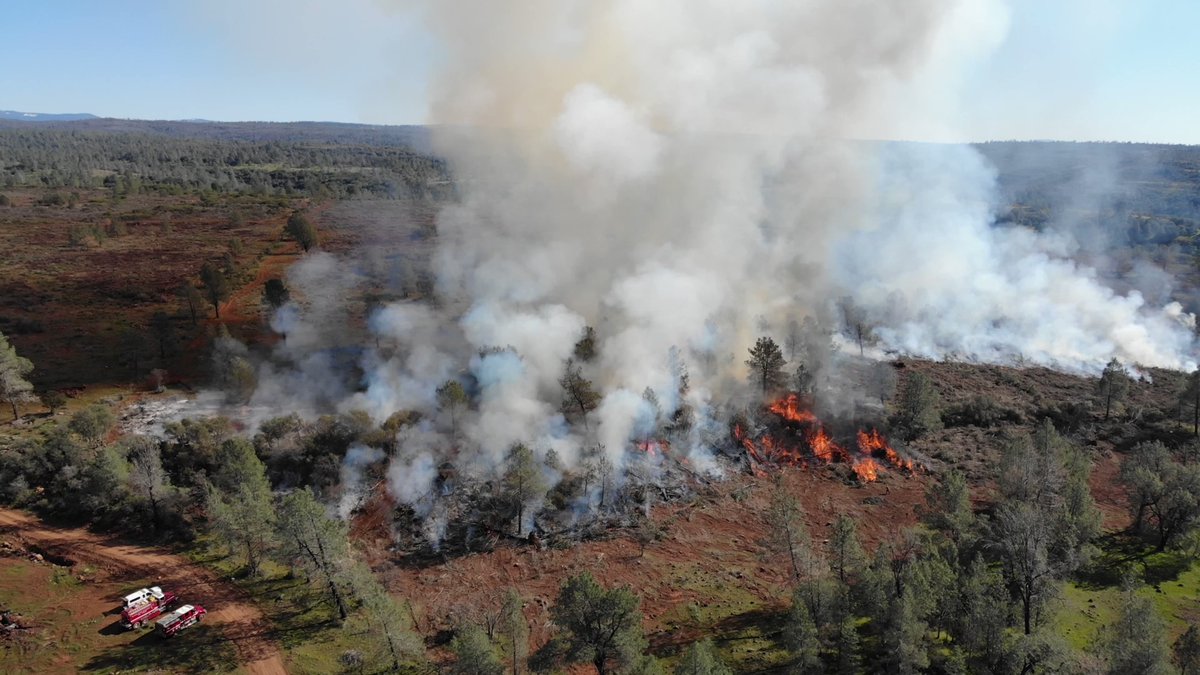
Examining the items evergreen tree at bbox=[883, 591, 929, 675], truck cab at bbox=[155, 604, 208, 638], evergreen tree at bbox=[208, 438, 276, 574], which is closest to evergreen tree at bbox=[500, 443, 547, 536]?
evergreen tree at bbox=[208, 438, 276, 574]

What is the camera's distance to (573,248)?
211ft

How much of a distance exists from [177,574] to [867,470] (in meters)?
43.6

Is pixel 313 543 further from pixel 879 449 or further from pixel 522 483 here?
pixel 879 449

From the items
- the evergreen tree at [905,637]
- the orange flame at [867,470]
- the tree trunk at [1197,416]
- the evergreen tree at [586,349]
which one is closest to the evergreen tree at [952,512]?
the orange flame at [867,470]

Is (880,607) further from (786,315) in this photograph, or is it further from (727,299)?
(786,315)

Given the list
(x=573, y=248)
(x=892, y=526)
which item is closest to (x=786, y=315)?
(x=573, y=248)

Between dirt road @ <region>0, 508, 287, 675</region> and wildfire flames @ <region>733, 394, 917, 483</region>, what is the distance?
31.8 meters

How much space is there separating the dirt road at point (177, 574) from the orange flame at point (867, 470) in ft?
122

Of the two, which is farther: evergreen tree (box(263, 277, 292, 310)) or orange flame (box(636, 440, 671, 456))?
evergreen tree (box(263, 277, 292, 310))

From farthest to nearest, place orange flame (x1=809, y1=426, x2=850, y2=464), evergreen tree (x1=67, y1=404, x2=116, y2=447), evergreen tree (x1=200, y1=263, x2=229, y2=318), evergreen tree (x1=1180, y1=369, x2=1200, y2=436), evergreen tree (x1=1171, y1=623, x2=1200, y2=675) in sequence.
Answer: evergreen tree (x1=200, y1=263, x2=229, y2=318) → evergreen tree (x1=1180, y1=369, x2=1200, y2=436) → orange flame (x1=809, y1=426, x2=850, y2=464) → evergreen tree (x1=67, y1=404, x2=116, y2=447) → evergreen tree (x1=1171, y1=623, x2=1200, y2=675)

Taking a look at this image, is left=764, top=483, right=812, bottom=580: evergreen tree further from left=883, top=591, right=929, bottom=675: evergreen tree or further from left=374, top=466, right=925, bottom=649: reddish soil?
left=883, top=591, right=929, bottom=675: evergreen tree

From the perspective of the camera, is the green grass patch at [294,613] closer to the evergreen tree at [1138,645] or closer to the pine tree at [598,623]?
the pine tree at [598,623]

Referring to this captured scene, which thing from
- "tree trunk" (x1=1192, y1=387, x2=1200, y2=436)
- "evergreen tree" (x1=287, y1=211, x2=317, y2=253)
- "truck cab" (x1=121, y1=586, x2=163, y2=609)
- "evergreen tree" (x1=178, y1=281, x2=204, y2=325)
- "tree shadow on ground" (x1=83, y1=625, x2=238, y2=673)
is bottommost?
"tree shadow on ground" (x1=83, y1=625, x2=238, y2=673)

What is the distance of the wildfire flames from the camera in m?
47.3
